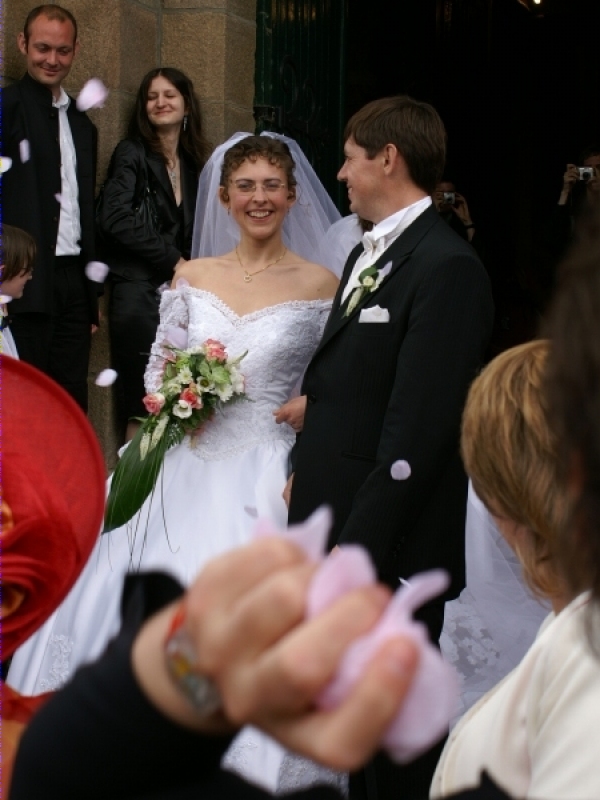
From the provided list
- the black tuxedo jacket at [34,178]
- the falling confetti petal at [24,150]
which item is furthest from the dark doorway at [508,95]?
the falling confetti petal at [24,150]

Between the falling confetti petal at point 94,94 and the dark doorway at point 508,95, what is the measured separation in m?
4.10

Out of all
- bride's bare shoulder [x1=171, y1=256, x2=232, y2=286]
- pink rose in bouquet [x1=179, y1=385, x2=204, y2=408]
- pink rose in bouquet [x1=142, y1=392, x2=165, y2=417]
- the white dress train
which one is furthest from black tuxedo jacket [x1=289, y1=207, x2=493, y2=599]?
bride's bare shoulder [x1=171, y1=256, x2=232, y2=286]

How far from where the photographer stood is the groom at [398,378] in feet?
8.57

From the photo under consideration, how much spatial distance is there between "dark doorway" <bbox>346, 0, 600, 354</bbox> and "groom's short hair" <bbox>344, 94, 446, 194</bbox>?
5640 mm

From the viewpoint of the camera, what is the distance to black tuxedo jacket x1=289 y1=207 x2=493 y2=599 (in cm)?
261

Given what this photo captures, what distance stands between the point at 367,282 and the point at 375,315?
12 centimetres

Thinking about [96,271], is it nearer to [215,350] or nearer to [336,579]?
[215,350]

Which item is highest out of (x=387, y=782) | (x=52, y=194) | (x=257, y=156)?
(x=257, y=156)

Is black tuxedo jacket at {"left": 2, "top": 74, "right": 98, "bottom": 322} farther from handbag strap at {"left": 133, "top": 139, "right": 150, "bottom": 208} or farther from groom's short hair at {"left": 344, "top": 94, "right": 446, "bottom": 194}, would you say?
groom's short hair at {"left": 344, "top": 94, "right": 446, "bottom": 194}

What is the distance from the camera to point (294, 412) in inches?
136

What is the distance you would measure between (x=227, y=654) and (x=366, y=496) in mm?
2060

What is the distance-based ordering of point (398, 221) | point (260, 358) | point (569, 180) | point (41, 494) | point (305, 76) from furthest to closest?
1. point (569, 180)
2. point (305, 76)
3. point (260, 358)
4. point (398, 221)
5. point (41, 494)

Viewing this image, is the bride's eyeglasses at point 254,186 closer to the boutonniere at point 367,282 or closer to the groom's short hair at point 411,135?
the groom's short hair at point 411,135

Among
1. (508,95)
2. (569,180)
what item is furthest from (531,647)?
(508,95)
